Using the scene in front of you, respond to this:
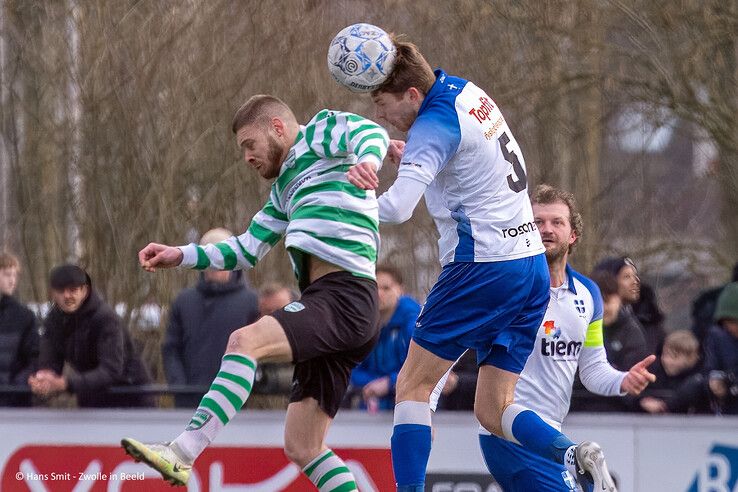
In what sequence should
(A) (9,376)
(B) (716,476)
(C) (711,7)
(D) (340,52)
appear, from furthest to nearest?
(C) (711,7)
(A) (9,376)
(B) (716,476)
(D) (340,52)

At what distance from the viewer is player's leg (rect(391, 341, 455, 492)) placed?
6.83 m

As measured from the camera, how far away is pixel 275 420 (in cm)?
898

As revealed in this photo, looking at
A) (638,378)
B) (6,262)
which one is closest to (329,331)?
(638,378)

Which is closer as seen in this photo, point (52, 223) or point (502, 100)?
point (52, 223)

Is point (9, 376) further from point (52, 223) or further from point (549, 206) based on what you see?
point (549, 206)

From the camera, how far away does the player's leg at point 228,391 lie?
653 cm

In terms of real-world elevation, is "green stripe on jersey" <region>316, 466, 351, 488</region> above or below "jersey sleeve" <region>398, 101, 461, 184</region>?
below

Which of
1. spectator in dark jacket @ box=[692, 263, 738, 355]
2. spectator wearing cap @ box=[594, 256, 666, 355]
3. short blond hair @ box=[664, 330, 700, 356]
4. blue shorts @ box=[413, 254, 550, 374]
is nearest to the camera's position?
blue shorts @ box=[413, 254, 550, 374]

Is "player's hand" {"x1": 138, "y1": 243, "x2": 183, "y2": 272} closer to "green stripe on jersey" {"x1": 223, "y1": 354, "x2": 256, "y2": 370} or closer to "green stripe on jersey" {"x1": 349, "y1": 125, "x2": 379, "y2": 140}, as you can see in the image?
"green stripe on jersey" {"x1": 223, "y1": 354, "x2": 256, "y2": 370}

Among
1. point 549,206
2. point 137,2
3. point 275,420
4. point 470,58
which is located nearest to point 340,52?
point 549,206

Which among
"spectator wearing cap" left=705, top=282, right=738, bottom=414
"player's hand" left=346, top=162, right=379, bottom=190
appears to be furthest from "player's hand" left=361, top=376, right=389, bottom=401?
"player's hand" left=346, top=162, right=379, bottom=190

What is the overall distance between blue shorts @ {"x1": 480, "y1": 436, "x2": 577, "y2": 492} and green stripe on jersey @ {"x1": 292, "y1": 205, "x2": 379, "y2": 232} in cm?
122

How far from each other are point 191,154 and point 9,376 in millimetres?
3281

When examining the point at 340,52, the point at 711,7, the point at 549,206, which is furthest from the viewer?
the point at 711,7
